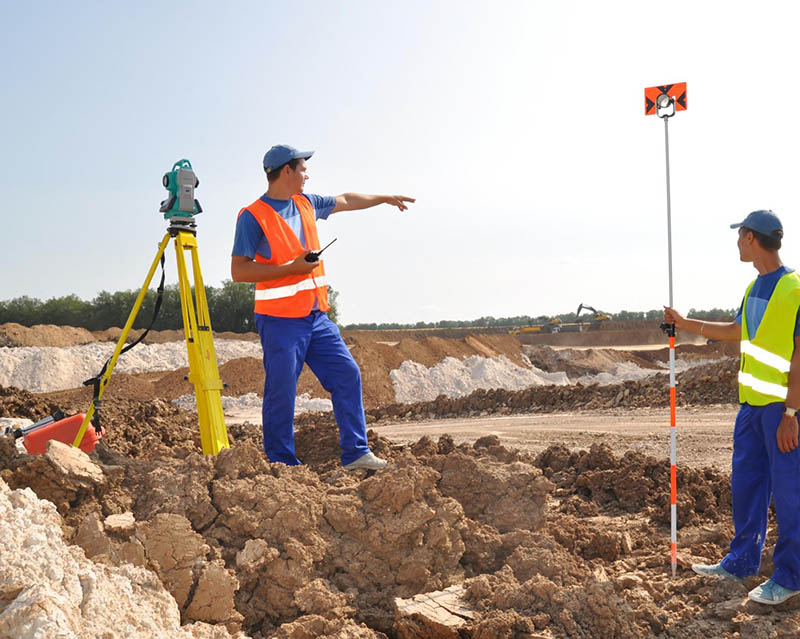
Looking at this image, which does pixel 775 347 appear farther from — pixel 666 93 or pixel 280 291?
pixel 280 291

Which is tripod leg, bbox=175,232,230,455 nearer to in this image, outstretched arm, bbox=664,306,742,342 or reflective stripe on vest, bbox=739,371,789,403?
outstretched arm, bbox=664,306,742,342

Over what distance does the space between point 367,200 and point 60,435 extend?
282 cm

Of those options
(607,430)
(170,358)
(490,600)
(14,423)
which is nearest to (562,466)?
(490,600)

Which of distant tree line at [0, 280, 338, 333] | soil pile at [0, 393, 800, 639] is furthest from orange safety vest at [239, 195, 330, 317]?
distant tree line at [0, 280, 338, 333]

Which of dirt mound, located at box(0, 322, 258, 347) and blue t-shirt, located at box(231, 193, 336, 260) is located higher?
blue t-shirt, located at box(231, 193, 336, 260)

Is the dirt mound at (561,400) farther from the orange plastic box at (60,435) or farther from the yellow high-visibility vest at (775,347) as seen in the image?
the yellow high-visibility vest at (775,347)

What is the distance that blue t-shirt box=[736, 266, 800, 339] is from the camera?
3.74 meters

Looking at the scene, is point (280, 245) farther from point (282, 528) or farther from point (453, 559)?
point (453, 559)

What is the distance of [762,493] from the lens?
3.87m

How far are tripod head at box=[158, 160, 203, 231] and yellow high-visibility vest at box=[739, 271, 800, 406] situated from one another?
3496mm

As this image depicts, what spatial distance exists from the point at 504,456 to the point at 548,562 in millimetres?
1719

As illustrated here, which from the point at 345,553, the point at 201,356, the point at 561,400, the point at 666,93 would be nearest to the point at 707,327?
the point at 666,93

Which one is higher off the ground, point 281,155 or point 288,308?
point 281,155

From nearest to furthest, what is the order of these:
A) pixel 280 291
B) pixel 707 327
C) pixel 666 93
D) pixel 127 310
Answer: pixel 707 327 < pixel 666 93 < pixel 280 291 < pixel 127 310
